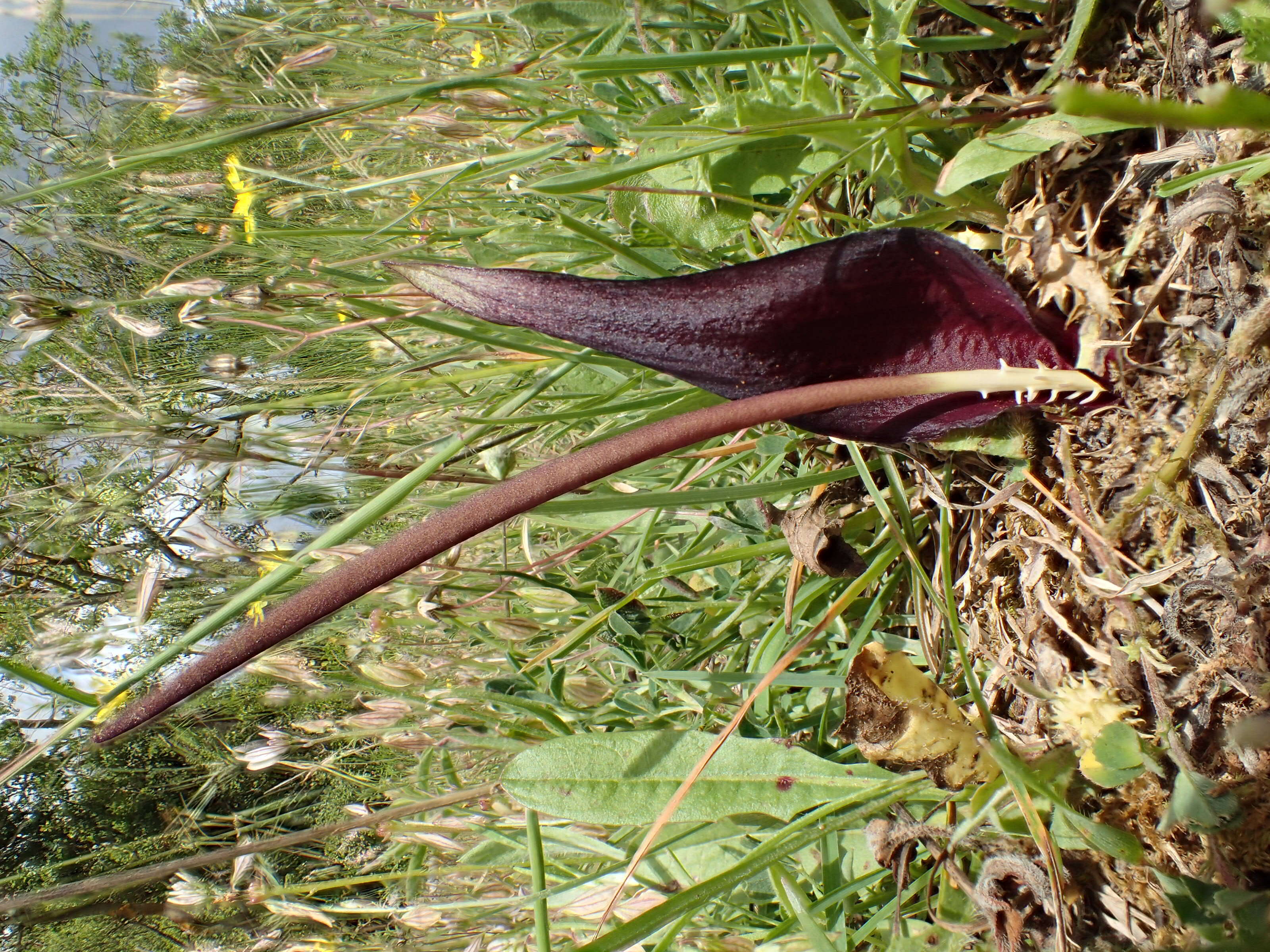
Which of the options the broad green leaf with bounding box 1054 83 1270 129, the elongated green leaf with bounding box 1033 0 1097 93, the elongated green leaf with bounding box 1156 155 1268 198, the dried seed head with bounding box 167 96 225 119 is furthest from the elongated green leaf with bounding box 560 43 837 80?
the dried seed head with bounding box 167 96 225 119

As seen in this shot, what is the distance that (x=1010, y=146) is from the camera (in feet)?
1.87

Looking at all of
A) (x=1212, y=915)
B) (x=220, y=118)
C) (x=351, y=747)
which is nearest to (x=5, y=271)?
(x=220, y=118)

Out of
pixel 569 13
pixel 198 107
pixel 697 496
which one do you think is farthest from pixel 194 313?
pixel 697 496

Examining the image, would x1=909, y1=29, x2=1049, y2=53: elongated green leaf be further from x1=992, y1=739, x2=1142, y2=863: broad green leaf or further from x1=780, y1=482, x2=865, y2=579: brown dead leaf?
x1=992, y1=739, x2=1142, y2=863: broad green leaf

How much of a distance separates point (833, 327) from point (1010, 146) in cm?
17

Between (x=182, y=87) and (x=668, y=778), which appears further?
(x=182, y=87)

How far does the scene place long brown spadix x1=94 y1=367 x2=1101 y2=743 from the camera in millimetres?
391

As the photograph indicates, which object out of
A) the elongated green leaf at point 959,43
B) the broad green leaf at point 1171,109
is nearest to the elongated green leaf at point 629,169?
the elongated green leaf at point 959,43

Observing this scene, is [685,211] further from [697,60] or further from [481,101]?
[481,101]

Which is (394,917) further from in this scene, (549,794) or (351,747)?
(549,794)

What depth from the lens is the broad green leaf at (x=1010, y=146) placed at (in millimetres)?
544

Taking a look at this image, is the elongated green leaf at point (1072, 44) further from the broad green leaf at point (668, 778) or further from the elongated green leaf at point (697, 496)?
the broad green leaf at point (668, 778)

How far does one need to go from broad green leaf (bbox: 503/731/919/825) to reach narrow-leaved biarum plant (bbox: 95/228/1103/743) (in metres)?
0.31

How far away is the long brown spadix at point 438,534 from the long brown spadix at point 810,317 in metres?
0.12
